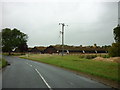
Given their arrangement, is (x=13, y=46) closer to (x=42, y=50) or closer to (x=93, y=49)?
(x=42, y=50)

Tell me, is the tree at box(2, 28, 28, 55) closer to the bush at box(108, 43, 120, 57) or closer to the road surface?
the bush at box(108, 43, 120, 57)

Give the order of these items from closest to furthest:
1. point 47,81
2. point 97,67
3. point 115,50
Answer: point 47,81
point 97,67
point 115,50

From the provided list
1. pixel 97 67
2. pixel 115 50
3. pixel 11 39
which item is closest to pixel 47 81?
pixel 97 67

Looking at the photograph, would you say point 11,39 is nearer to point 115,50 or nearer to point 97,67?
point 115,50

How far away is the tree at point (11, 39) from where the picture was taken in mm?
117694

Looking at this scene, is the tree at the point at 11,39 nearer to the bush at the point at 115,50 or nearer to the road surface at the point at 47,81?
the bush at the point at 115,50

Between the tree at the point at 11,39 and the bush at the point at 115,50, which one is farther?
the tree at the point at 11,39

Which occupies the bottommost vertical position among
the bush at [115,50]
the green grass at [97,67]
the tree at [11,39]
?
the green grass at [97,67]

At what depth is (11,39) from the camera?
12250 centimetres

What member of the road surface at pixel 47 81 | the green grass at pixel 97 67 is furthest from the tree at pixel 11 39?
the road surface at pixel 47 81

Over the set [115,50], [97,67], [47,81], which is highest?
[115,50]

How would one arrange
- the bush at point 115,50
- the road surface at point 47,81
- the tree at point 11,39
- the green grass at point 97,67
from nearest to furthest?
the road surface at point 47,81
the green grass at point 97,67
the bush at point 115,50
the tree at point 11,39

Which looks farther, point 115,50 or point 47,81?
point 115,50

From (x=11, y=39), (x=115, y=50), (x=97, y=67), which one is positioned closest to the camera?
(x=97, y=67)
